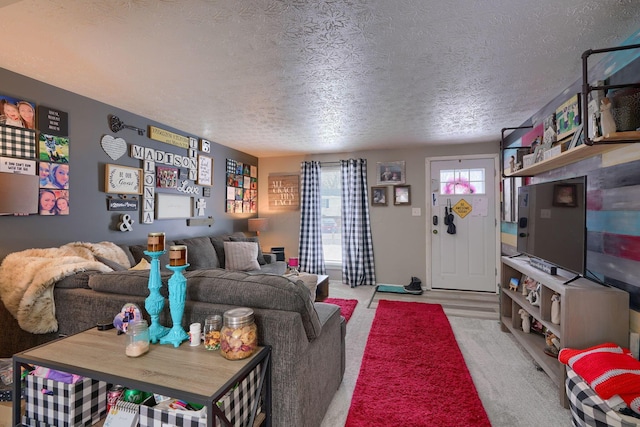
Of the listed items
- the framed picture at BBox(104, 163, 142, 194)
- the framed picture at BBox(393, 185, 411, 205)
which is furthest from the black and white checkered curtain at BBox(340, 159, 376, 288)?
the framed picture at BBox(104, 163, 142, 194)

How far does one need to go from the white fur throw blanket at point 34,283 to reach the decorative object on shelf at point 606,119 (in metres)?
3.07

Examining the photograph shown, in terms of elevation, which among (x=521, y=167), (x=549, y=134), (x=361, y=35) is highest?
(x=361, y=35)

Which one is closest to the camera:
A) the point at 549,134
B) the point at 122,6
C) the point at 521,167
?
the point at 122,6

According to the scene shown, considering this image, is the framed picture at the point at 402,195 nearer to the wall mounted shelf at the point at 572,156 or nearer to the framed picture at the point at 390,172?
the framed picture at the point at 390,172

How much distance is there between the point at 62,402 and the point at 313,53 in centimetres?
217

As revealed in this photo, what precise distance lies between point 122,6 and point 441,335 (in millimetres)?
3387

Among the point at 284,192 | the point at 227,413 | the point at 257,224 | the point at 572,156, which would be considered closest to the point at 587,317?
the point at 572,156

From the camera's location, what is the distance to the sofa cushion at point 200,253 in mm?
3535

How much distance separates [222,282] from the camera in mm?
1473

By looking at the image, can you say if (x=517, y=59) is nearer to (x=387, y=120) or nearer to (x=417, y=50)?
(x=417, y=50)

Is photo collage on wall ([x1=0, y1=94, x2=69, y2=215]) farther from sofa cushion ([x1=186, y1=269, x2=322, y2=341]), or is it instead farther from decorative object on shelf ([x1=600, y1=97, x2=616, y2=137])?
decorative object on shelf ([x1=600, y1=97, x2=616, y2=137])

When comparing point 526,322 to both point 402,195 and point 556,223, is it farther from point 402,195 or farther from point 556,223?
point 402,195

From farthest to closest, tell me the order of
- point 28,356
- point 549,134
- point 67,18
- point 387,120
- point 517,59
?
1. point 387,120
2. point 549,134
3. point 517,59
4. point 67,18
5. point 28,356

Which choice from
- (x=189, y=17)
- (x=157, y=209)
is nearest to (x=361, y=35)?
(x=189, y=17)
